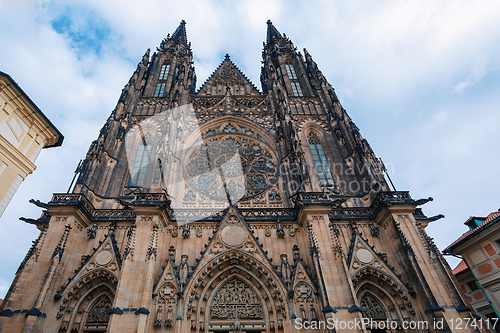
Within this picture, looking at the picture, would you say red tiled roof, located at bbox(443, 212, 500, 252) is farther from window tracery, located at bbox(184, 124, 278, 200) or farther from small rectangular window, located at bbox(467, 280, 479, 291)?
window tracery, located at bbox(184, 124, 278, 200)

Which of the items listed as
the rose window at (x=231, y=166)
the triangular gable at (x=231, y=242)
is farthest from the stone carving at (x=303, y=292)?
the rose window at (x=231, y=166)

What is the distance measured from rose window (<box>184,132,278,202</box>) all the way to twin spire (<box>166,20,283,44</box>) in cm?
1603

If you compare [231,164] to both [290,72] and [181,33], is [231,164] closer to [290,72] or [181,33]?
[290,72]

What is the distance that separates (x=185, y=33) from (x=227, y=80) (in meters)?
13.0

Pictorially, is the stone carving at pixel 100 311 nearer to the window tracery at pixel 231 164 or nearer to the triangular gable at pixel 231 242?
the triangular gable at pixel 231 242

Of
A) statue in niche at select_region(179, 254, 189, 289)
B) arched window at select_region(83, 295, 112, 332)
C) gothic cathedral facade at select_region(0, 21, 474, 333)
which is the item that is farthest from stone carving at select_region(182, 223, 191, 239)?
arched window at select_region(83, 295, 112, 332)

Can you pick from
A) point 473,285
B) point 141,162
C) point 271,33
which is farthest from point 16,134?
point 271,33

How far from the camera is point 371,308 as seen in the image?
36.6 ft

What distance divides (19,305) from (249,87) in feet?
60.8

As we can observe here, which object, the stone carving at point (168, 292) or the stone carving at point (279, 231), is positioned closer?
the stone carving at point (168, 292)

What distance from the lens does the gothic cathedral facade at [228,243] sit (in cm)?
1002

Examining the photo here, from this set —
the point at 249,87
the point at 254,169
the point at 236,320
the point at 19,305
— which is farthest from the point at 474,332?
the point at 249,87

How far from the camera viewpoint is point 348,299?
989 cm

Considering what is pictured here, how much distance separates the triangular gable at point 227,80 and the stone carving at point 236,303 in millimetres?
14578
